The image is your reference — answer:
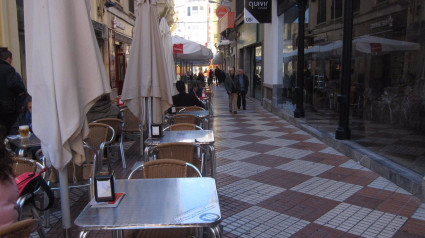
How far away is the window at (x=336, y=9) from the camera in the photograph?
820cm

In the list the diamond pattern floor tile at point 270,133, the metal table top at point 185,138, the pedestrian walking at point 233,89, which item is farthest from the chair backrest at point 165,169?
the pedestrian walking at point 233,89

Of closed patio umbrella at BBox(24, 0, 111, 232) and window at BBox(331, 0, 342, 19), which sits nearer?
closed patio umbrella at BBox(24, 0, 111, 232)

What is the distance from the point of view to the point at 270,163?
6.31 metres

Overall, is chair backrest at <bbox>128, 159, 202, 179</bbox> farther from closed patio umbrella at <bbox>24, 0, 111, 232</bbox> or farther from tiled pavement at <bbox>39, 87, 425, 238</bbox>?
tiled pavement at <bbox>39, 87, 425, 238</bbox>

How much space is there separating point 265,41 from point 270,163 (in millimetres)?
9791

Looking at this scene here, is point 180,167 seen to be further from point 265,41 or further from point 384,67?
point 265,41

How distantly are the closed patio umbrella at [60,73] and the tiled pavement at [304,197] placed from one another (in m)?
1.67

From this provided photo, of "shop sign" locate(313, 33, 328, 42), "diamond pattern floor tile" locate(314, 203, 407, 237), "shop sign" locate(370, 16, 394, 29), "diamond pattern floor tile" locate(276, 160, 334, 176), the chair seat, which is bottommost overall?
→ "diamond pattern floor tile" locate(314, 203, 407, 237)

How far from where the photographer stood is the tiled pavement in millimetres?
3760

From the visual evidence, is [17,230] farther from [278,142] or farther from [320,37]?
[320,37]

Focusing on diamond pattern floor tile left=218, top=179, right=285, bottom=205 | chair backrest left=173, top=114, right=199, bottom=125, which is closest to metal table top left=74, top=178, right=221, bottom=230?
diamond pattern floor tile left=218, top=179, right=285, bottom=205

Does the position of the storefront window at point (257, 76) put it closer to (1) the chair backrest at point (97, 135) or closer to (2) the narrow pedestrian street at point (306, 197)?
(2) the narrow pedestrian street at point (306, 197)

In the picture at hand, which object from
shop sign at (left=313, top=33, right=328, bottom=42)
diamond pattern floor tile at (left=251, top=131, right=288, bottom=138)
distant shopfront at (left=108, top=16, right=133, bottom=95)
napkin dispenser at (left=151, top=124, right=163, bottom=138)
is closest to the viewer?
napkin dispenser at (left=151, top=124, right=163, bottom=138)

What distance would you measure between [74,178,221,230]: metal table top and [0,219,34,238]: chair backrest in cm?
40
